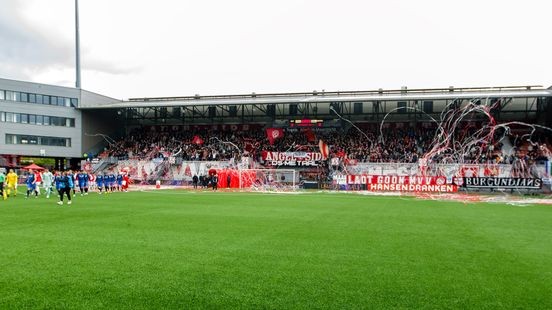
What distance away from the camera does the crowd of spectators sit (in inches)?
1646

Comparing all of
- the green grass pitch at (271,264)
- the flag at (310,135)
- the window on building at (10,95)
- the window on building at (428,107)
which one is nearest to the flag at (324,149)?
the flag at (310,135)

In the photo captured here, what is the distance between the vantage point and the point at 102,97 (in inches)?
2376

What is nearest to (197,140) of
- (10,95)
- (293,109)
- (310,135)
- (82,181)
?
(293,109)

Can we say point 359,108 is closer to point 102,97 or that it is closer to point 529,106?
point 529,106

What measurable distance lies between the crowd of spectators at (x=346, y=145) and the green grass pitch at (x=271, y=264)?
2923 centimetres

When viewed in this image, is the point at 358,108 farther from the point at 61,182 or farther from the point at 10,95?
the point at 10,95

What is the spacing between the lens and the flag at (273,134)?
2061 inches

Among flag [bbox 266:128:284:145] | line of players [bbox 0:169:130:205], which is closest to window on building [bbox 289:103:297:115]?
flag [bbox 266:128:284:145]

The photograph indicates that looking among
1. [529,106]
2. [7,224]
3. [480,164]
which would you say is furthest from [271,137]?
[7,224]

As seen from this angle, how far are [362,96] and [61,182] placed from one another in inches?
1433

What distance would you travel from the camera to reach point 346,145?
158 feet

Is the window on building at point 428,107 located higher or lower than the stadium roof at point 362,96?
lower

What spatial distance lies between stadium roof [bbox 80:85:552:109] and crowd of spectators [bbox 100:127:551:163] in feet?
13.0

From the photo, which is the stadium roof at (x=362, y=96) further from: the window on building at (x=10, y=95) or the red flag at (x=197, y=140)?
the window on building at (x=10, y=95)
